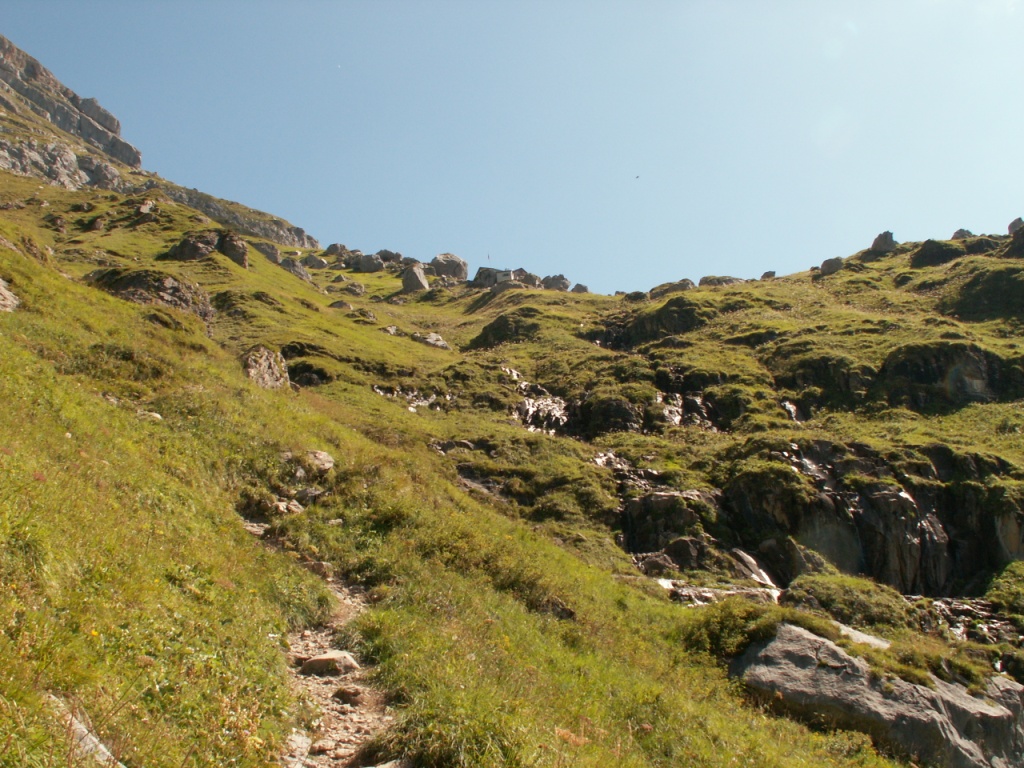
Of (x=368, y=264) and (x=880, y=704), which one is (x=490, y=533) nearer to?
(x=880, y=704)

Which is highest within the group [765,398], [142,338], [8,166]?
[8,166]

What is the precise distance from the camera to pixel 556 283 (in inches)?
5044

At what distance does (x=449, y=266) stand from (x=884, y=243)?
96.9 meters

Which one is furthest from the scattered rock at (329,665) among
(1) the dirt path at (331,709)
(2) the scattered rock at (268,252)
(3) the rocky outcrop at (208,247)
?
(2) the scattered rock at (268,252)

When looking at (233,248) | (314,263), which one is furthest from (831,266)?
(314,263)

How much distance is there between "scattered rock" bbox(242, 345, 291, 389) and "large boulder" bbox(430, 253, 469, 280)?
404 ft

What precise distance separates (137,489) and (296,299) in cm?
6362

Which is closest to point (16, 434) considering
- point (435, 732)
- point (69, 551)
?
point (69, 551)

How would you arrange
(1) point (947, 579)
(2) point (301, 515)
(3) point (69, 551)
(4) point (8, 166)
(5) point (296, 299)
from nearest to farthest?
1. (3) point (69, 551)
2. (2) point (301, 515)
3. (1) point (947, 579)
4. (5) point (296, 299)
5. (4) point (8, 166)

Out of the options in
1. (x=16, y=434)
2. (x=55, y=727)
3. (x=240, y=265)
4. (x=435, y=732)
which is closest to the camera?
(x=55, y=727)

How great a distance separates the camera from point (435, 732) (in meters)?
7.12

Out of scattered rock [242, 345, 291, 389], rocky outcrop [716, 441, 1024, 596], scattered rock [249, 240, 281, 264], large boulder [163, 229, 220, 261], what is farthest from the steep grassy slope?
scattered rock [249, 240, 281, 264]

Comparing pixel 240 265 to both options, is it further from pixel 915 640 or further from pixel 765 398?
pixel 915 640

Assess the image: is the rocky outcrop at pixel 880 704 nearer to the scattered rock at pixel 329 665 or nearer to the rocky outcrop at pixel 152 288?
the scattered rock at pixel 329 665
